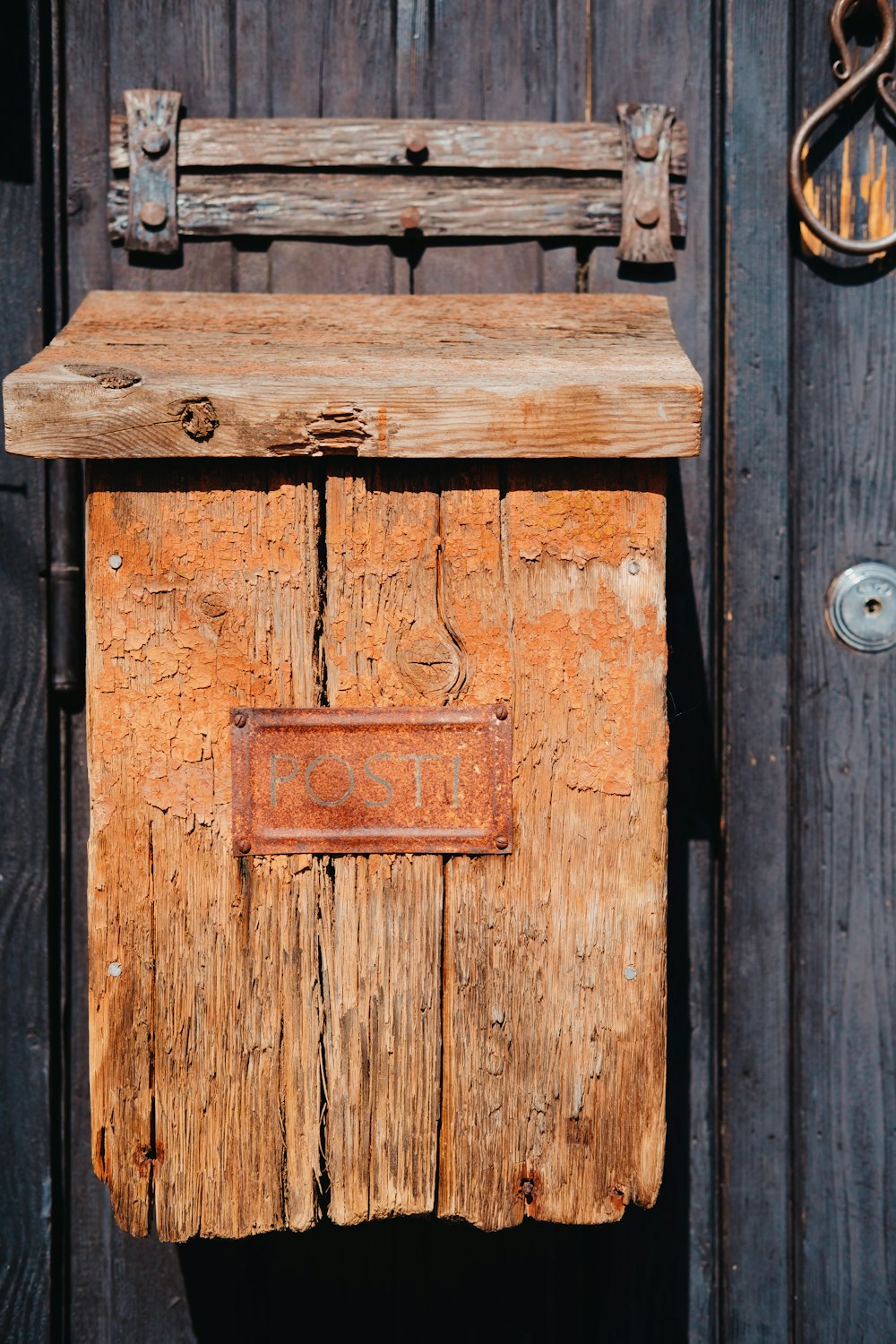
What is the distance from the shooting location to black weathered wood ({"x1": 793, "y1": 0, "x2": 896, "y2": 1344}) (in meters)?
1.21

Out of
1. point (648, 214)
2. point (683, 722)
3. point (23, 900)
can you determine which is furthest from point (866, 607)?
point (23, 900)

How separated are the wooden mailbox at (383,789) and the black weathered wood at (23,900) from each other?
34cm

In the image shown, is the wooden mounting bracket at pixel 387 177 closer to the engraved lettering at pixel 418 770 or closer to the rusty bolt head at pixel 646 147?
the rusty bolt head at pixel 646 147

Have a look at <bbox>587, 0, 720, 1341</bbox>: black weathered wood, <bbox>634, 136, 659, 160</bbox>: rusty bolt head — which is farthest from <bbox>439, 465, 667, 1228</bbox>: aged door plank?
<bbox>634, 136, 659, 160</bbox>: rusty bolt head

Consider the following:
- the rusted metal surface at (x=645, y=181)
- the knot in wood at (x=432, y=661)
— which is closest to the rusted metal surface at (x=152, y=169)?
the rusted metal surface at (x=645, y=181)

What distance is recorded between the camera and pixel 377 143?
3.82 ft

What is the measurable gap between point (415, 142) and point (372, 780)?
81cm

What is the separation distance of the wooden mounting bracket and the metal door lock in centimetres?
49

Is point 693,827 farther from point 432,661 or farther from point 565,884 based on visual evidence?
point 432,661

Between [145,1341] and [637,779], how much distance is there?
102cm

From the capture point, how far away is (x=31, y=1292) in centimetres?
119

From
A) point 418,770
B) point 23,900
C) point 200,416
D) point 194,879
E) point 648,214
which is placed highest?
point 648,214

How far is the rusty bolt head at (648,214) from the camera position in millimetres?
1181

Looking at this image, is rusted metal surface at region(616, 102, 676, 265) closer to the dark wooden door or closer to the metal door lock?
the dark wooden door
